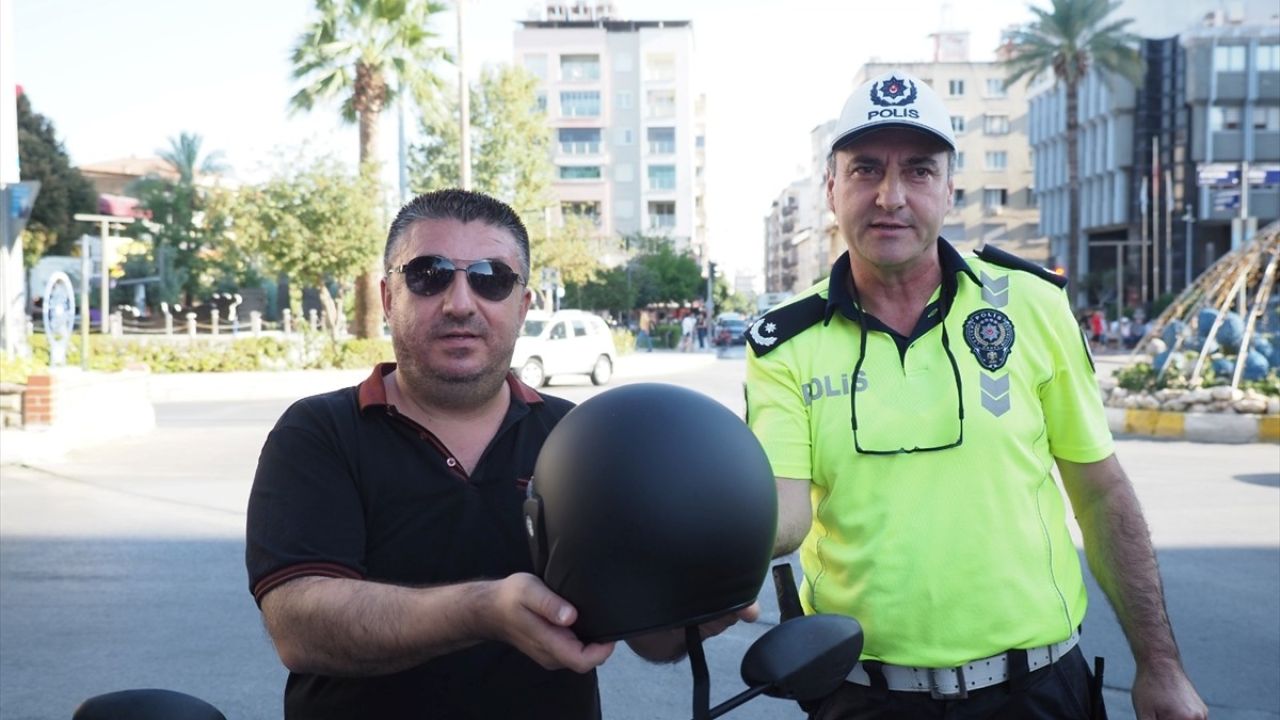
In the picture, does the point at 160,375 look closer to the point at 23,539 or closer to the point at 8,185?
the point at 8,185

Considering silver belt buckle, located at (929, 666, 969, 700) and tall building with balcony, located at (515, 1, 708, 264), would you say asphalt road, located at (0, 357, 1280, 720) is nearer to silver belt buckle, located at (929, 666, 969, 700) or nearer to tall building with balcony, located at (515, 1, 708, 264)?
silver belt buckle, located at (929, 666, 969, 700)

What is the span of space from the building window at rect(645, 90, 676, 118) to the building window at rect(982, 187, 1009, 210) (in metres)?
23.9

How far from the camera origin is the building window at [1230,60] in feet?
217

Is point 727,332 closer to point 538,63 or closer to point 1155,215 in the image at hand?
point 1155,215

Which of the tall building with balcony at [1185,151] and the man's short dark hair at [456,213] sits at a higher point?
the tall building with balcony at [1185,151]

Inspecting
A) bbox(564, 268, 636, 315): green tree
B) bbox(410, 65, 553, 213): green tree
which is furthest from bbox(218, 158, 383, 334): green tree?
bbox(564, 268, 636, 315): green tree

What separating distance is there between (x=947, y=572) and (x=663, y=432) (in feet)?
3.44

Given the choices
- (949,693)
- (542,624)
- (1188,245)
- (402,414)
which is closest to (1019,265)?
(949,693)

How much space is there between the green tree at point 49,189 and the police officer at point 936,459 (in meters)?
53.8

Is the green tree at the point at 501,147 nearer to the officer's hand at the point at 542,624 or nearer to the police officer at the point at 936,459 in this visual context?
the police officer at the point at 936,459

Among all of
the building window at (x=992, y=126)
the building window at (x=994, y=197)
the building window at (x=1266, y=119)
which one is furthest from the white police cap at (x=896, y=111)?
the building window at (x=992, y=126)

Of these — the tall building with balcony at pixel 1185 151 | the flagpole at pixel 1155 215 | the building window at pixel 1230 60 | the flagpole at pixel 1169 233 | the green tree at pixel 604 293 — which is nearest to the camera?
the green tree at pixel 604 293

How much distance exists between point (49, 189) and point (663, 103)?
51182 mm

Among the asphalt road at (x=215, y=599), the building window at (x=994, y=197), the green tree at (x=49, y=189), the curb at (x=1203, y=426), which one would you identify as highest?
the building window at (x=994, y=197)
